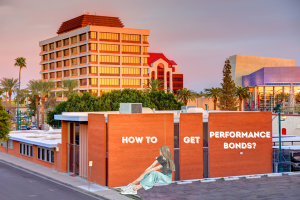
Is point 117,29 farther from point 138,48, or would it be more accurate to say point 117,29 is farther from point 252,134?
point 252,134

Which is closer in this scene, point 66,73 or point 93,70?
point 93,70

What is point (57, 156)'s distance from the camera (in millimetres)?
38531

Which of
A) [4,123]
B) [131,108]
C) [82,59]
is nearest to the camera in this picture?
[131,108]

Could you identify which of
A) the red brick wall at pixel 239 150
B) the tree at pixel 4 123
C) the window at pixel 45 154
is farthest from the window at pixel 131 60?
the red brick wall at pixel 239 150

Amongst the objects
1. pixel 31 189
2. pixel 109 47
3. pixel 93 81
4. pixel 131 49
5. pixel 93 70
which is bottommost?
pixel 31 189

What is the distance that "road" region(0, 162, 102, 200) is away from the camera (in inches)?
1056

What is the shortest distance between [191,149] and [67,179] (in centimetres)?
1181

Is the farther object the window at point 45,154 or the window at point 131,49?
the window at point 131,49

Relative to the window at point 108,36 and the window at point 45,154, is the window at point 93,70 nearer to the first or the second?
the window at point 108,36

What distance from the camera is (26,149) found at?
156 feet

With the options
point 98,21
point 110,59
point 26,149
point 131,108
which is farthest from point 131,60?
point 131,108

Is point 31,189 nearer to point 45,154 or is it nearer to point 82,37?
point 45,154

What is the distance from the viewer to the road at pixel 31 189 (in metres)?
26.8

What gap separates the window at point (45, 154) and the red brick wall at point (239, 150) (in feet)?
59.5
